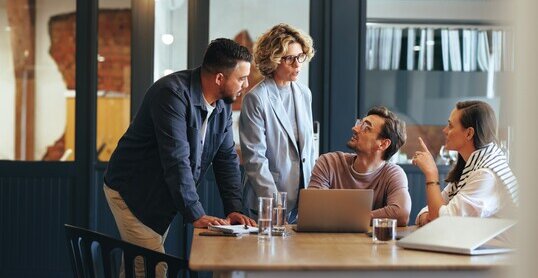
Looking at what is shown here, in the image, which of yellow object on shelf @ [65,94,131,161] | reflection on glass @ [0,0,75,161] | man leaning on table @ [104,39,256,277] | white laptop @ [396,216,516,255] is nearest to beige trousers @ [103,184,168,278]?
man leaning on table @ [104,39,256,277]

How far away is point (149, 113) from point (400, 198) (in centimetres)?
100

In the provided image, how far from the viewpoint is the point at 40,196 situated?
5410 mm

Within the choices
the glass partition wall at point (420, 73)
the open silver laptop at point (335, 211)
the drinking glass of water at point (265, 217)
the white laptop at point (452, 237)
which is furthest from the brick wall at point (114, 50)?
the white laptop at point (452, 237)

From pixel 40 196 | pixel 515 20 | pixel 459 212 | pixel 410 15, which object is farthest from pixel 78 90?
pixel 515 20

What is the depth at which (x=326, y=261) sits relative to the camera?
1.94 meters

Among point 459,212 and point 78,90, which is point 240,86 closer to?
point 459,212

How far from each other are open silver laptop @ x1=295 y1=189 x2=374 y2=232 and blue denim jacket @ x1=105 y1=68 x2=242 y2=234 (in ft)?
1.42

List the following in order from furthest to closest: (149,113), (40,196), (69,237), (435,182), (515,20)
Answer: (40,196) < (149,113) < (435,182) < (69,237) < (515,20)

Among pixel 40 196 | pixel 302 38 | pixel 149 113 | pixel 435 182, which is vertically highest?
pixel 302 38

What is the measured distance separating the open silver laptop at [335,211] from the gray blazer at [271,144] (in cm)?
65

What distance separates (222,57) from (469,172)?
102 centimetres

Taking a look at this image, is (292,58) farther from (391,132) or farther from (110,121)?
(110,121)

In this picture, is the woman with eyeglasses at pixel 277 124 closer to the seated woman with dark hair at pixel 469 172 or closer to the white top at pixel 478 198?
the seated woman with dark hair at pixel 469 172

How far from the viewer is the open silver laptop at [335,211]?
2670mm
